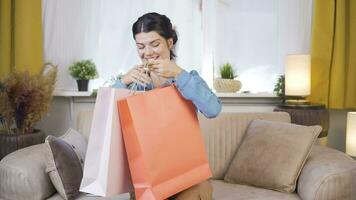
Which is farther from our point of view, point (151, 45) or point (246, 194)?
point (246, 194)

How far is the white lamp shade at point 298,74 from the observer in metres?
2.25

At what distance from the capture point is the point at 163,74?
3.92 feet

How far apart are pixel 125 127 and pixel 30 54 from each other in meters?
1.66

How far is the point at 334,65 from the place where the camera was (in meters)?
2.41

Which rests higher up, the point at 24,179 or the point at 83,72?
the point at 83,72

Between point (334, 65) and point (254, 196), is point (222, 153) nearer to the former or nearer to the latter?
point (254, 196)

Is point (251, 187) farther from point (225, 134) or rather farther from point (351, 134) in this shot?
point (351, 134)

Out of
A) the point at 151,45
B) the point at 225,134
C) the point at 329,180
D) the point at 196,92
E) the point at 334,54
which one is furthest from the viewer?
the point at 334,54

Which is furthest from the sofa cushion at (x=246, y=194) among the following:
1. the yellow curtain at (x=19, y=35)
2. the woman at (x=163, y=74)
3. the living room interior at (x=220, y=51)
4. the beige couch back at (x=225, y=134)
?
the yellow curtain at (x=19, y=35)

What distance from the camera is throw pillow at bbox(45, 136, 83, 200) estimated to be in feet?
5.07

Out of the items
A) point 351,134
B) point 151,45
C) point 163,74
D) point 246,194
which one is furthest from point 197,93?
point 351,134

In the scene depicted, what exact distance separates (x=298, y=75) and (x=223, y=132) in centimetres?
63

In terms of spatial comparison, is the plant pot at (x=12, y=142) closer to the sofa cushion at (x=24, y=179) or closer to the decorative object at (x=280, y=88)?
the sofa cushion at (x=24, y=179)

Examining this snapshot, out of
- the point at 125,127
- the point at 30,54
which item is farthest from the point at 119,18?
the point at 125,127
